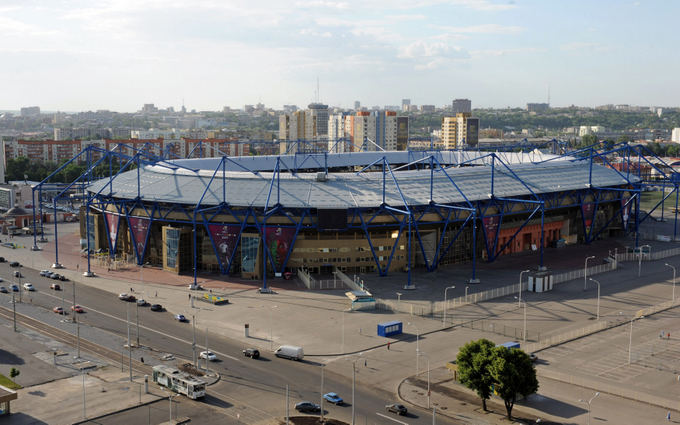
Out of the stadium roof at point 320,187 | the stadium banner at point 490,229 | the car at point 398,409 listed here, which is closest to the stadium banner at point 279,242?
the stadium roof at point 320,187

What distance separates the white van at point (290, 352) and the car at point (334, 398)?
865 centimetres

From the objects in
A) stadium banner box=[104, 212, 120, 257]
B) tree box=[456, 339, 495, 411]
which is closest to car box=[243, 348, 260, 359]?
tree box=[456, 339, 495, 411]

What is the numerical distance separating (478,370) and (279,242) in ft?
142

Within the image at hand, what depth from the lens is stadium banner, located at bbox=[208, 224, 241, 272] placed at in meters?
86.1

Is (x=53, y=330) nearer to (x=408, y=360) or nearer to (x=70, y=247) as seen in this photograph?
(x=408, y=360)

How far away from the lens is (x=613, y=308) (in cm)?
7281

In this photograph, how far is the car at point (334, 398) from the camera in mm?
46969

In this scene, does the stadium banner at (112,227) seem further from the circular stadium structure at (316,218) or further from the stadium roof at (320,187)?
the stadium roof at (320,187)

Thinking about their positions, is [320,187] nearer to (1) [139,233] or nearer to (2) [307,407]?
(1) [139,233]

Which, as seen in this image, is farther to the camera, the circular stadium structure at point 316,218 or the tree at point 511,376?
the circular stadium structure at point 316,218

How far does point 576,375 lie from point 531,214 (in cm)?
4858

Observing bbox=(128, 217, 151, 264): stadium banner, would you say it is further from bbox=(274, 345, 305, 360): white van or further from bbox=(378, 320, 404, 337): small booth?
bbox=(378, 320, 404, 337): small booth

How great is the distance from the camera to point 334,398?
155 ft

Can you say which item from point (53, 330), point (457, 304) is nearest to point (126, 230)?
point (53, 330)
